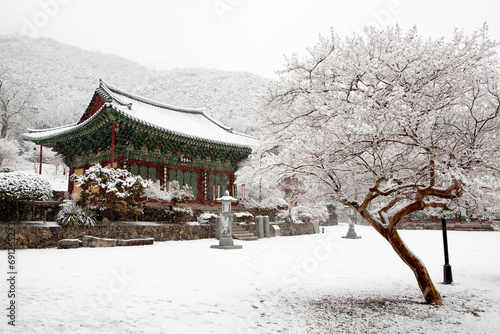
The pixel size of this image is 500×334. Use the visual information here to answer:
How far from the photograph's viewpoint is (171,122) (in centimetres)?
2269

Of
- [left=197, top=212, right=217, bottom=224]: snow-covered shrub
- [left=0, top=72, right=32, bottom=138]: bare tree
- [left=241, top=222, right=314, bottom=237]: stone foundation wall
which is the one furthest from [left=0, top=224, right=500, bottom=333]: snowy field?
[left=0, top=72, right=32, bottom=138]: bare tree

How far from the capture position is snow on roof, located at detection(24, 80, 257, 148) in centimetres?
1983

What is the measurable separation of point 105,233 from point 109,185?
1.96m

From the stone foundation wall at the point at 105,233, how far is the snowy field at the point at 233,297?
69.0 inches

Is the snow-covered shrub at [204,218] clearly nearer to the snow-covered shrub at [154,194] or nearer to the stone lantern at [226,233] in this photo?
the snow-covered shrub at [154,194]

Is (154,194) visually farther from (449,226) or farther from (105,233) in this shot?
(449,226)

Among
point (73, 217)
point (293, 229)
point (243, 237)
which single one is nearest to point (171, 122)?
point (243, 237)

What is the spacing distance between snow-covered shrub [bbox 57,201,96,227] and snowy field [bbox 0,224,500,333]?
8.00 ft

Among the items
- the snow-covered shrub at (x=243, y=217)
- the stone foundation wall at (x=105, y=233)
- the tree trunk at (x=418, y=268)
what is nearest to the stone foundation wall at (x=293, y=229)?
the snow-covered shrub at (x=243, y=217)

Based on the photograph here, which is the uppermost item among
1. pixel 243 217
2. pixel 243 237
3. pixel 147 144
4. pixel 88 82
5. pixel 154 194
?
pixel 88 82

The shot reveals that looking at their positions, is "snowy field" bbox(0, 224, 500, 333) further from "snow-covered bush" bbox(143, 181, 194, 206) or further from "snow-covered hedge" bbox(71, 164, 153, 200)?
"snow-covered bush" bbox(143, 181, 194, 206)

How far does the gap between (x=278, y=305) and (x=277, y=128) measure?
3.27 meters

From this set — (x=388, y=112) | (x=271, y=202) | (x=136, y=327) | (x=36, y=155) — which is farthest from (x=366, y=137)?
(x=36, y=155)

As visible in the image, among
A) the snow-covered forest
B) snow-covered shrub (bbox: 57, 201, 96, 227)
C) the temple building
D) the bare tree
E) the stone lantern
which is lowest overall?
Result: the stone lantern
